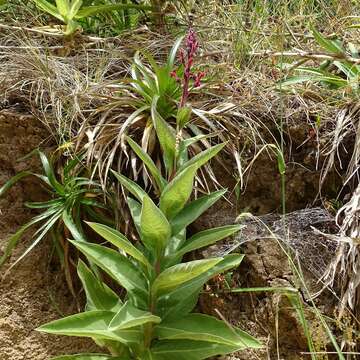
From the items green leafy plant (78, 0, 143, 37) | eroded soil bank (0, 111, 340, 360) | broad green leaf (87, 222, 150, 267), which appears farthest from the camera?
green leafy plant (78, 0, 143, 37)

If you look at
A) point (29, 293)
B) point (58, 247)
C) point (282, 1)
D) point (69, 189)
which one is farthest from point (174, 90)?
point (282, 1)

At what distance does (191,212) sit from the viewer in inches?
83.1

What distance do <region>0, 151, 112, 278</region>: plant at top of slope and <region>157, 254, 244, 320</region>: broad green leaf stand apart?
0.45m

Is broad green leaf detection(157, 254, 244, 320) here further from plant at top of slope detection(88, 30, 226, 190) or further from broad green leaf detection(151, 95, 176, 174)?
plant at top of slope detection(88, 30, 226, 190)

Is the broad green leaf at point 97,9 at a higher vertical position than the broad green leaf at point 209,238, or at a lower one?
higher

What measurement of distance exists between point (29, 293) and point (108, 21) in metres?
1.49

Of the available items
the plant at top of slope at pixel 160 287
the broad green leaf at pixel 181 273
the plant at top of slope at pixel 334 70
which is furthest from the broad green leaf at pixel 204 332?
the plant at top of slope at pixel 334 70

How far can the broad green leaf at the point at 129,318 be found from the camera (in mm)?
1860

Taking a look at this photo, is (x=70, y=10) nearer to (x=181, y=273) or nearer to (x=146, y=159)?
(x=146, y=159)

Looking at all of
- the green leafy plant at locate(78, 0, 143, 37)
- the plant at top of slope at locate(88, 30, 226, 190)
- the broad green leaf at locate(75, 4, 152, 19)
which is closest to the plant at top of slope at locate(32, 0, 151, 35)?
the broad green leaf at locate(75, 4, 152, 19)

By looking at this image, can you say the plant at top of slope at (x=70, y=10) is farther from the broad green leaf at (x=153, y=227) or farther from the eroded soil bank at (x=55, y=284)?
the broad green leaf at (x=153, y=227)

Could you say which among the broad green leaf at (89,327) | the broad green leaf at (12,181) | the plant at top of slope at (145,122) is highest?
the plant at top of slope at (145,122)

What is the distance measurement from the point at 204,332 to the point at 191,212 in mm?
356

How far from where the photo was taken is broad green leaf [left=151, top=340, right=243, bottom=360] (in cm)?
200
